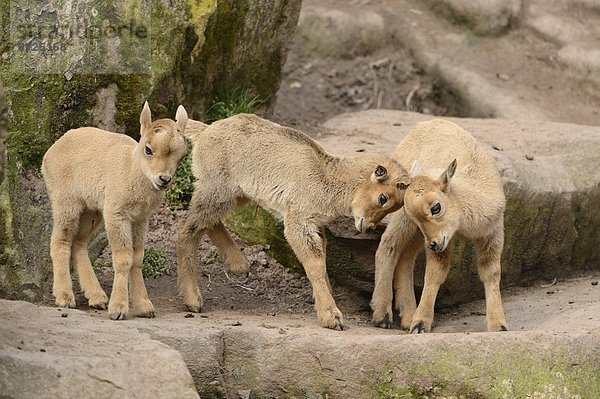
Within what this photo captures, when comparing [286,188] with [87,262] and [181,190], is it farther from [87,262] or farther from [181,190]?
[181,190]

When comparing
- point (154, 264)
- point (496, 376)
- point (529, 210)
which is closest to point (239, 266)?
point (154, 264)

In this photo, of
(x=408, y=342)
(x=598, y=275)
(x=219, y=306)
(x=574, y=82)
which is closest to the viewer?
(x=408, y=342)

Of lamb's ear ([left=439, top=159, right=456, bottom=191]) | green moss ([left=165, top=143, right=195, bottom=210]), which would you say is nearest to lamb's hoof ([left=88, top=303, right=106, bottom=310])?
green moss ([left=165, top=143, right=195, bottom=210])

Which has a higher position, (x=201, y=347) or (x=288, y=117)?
(x=201, y=347)

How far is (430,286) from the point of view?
34.4 ft

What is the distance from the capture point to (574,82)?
60.7 ft

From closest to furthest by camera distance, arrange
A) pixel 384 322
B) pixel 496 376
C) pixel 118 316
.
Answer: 1. pixel 496 376
2. pixel 118 316
3. pixel 384 322

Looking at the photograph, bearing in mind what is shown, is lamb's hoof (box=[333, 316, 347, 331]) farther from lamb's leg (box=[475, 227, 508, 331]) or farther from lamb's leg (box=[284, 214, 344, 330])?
lamb's leg (box=[475, 227, 508, 331])

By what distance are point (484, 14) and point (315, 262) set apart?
9.95 metres

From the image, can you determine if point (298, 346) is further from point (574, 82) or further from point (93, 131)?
point (574, 82)

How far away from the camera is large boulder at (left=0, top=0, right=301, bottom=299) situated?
37.2ft

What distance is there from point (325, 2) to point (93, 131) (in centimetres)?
961

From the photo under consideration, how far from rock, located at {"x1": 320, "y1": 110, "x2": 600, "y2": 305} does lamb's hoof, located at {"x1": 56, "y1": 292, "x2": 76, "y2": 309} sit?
285cm

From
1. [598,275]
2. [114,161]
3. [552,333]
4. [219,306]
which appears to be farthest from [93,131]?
[598,275]
